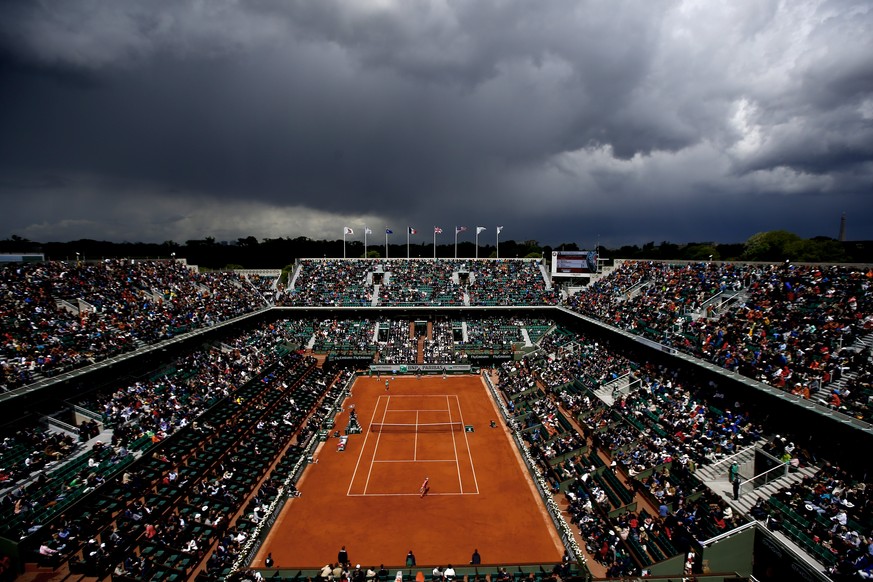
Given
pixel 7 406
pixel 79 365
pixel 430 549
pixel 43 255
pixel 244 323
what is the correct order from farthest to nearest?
1. pixel 244 323
2. pixel 43 255
3. pixel 79 365
4. pixel 7 406
5. pixel 430 549

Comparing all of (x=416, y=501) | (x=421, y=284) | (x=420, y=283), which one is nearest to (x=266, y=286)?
(x=420, y=283)

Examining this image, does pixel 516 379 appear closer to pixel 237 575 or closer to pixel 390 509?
pixel 390 509

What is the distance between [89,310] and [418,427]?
2553 cm

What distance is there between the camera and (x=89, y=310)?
1282 inches

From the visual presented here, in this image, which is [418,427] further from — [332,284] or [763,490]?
[332,284]

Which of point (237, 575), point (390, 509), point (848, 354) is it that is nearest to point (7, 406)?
point (237, 575)

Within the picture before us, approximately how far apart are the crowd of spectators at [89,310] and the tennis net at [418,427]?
1728 centimetres

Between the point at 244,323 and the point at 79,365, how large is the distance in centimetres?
2393

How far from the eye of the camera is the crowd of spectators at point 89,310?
24.9 metres

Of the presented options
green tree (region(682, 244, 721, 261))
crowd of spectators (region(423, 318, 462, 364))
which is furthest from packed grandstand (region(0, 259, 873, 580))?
green tree (region(682, 244, 721, 261))

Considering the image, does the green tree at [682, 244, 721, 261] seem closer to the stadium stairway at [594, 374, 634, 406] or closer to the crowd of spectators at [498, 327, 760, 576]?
the crowd of spectators at [498, 327, 760, 576]

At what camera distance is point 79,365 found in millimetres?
25406

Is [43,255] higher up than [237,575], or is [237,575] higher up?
[43,255]

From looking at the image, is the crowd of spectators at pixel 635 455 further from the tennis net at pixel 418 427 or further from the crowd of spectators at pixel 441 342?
the crowd of spectators at pixel 441 342
